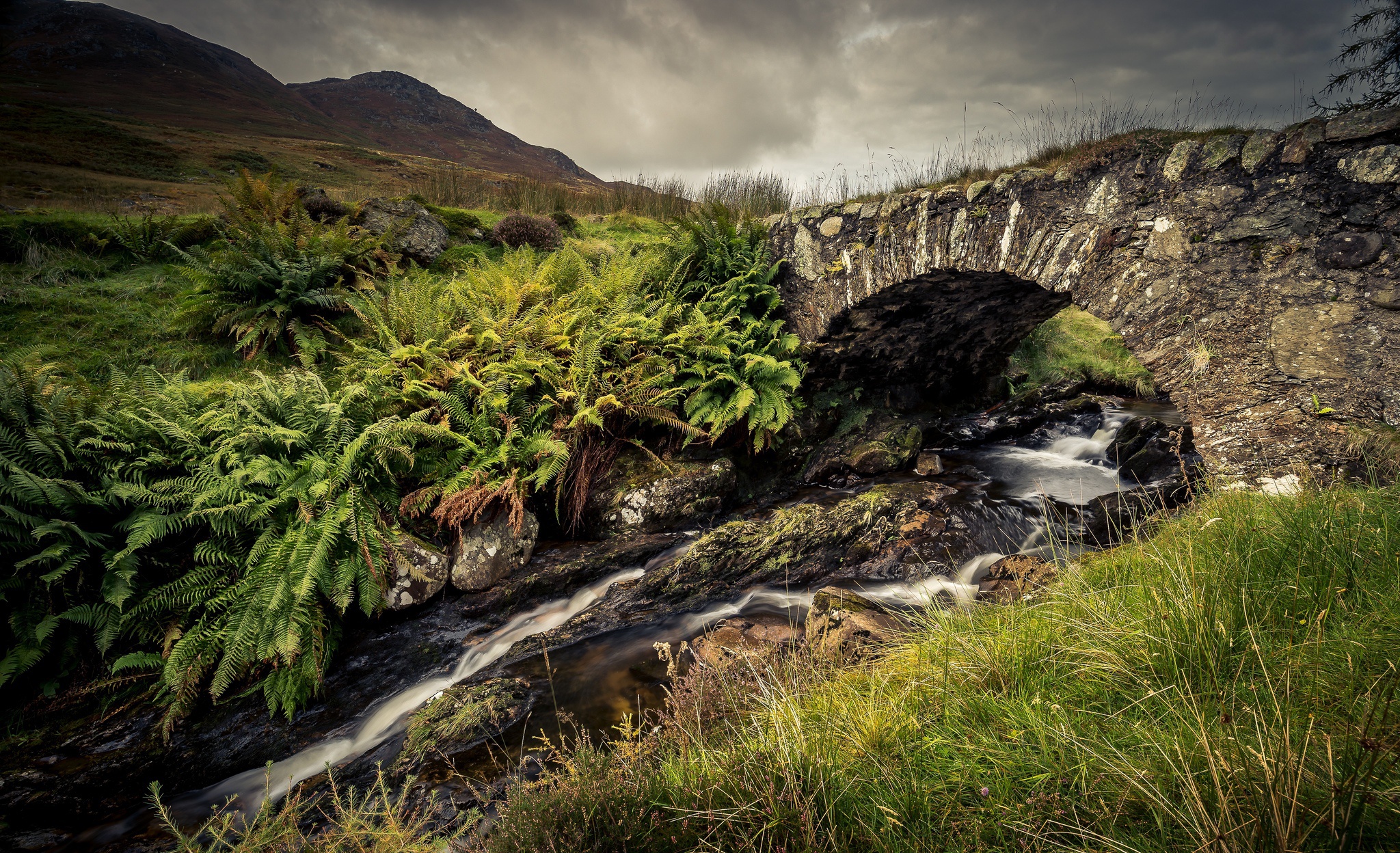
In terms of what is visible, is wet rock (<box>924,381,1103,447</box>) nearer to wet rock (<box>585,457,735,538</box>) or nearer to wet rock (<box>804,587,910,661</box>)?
wet rock (<box>585,457,735,538</box>)

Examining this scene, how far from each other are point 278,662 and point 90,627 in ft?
3.81

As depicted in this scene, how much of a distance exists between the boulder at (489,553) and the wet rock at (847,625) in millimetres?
2849

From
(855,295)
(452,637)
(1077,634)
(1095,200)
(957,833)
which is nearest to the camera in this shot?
(957,833)

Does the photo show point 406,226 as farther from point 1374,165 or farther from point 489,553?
point 1374,165

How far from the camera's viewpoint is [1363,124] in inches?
129

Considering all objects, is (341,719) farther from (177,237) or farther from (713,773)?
(177,237)

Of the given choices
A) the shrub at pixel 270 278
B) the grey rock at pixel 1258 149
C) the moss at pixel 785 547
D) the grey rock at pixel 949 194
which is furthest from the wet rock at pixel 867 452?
the shrub at pixel 270 278

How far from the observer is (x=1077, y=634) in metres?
2.14

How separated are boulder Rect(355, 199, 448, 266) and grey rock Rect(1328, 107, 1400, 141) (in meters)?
9.46

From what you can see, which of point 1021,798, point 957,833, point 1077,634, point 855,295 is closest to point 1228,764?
point 1021,798

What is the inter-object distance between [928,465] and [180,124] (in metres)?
49.3

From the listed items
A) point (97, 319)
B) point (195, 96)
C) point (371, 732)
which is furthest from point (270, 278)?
point (195, 96)

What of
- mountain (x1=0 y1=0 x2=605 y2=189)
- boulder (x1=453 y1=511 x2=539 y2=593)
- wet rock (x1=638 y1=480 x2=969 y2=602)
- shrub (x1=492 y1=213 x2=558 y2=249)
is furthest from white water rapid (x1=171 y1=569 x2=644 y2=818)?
mountain (x1=0 y1=0 x2=605 y2=189)

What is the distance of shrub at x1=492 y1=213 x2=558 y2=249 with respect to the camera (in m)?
Result: 8.77
